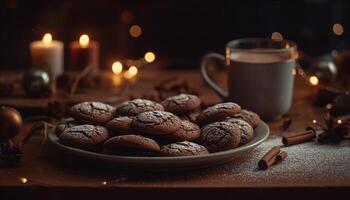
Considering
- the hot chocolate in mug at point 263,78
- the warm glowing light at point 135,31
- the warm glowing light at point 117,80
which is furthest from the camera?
the warm glowing light at point 135,31

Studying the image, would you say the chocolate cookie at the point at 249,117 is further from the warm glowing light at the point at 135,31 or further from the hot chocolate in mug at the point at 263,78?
the warm glowing light at the point at 135,31

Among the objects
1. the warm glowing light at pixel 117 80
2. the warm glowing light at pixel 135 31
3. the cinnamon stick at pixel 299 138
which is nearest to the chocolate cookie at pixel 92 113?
the cinnamon stick at pixel 299 138

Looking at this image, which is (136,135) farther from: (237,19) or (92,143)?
(237,19)

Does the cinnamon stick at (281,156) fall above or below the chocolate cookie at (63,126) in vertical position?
below

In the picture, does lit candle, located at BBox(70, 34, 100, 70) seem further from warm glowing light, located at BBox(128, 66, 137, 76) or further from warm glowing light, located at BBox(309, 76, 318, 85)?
warm glowing light, located at BBox(309, 76, 318, 85)

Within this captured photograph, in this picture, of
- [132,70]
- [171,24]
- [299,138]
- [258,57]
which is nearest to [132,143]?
[299,138]

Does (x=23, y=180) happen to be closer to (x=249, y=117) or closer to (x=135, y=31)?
(x=249, y=117)

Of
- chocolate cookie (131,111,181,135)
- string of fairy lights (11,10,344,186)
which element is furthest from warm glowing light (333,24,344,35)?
chocolate cookie (131,111,181,135)
